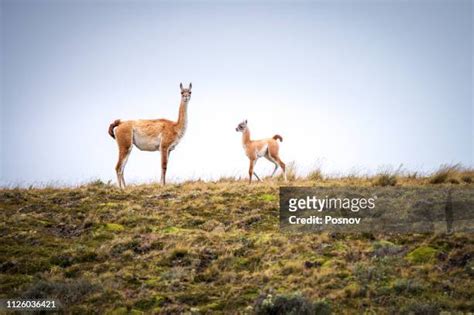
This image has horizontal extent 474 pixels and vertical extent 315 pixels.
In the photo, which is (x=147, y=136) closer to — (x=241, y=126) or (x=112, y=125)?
(x=112, y=125)

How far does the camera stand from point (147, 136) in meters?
20.9

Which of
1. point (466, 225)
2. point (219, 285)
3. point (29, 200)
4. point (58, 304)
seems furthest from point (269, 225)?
point (29, 200)

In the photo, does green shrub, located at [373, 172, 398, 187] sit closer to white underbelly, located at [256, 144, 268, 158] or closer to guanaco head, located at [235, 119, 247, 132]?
white underbelly, located at [256, 144, 268, 158]

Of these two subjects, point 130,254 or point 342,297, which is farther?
point 130,254

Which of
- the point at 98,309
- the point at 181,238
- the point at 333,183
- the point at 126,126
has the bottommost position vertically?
the point at 98,309

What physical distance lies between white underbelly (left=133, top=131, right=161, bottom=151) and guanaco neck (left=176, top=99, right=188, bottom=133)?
984 mm

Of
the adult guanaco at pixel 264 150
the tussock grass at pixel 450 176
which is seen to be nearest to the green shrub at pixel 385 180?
the tussock grass at pixel 450 176

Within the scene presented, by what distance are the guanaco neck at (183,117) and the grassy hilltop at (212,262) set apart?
4.99 meters

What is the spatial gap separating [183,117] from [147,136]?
171 centimetres

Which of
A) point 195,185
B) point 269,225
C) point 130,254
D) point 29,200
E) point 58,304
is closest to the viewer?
point 58,304

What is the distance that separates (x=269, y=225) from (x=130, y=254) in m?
3.93

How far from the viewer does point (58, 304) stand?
11.2 metres

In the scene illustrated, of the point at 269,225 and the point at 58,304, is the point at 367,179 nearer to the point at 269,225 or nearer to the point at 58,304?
the point at 269,225

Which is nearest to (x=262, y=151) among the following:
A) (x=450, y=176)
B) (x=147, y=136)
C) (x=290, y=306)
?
(x=147, y=136)
